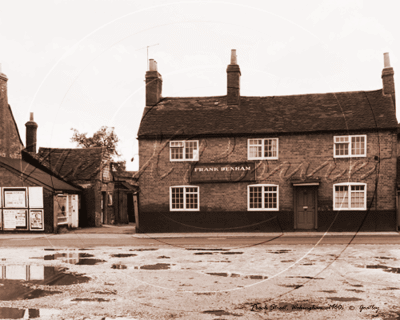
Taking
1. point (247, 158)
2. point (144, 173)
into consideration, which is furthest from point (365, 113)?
point (144, 173)

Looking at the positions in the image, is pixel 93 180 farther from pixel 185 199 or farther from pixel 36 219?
pixel 185 199

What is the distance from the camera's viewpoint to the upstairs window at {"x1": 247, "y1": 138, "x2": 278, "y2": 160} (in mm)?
27516

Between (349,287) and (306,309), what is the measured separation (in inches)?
85.8

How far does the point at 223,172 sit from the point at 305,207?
551 cm

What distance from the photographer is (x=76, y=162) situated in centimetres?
3556

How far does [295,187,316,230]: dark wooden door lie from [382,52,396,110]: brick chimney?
788 cm

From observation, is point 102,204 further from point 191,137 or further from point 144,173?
point 191,137

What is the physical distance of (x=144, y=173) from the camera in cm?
2852

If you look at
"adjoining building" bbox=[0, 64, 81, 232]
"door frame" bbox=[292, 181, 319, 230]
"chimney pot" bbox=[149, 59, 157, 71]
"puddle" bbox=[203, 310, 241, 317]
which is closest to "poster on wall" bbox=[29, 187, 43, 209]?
"adjoining building" bbox=[0, 64, 81, 232]

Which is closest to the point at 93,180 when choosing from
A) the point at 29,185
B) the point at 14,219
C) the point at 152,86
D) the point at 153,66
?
the point at 29,185

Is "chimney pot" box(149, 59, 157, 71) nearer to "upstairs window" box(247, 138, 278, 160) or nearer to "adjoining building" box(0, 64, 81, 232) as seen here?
"upstairs window" box(247, 138, 278, 160)

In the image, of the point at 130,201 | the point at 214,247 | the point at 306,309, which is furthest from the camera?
the point at 130,201

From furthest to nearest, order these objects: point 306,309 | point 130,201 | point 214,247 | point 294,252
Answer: point 130,201 → point 214,247 → point 294,252 → point 306,309

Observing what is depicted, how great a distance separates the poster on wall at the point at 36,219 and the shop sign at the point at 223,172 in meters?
9.78
